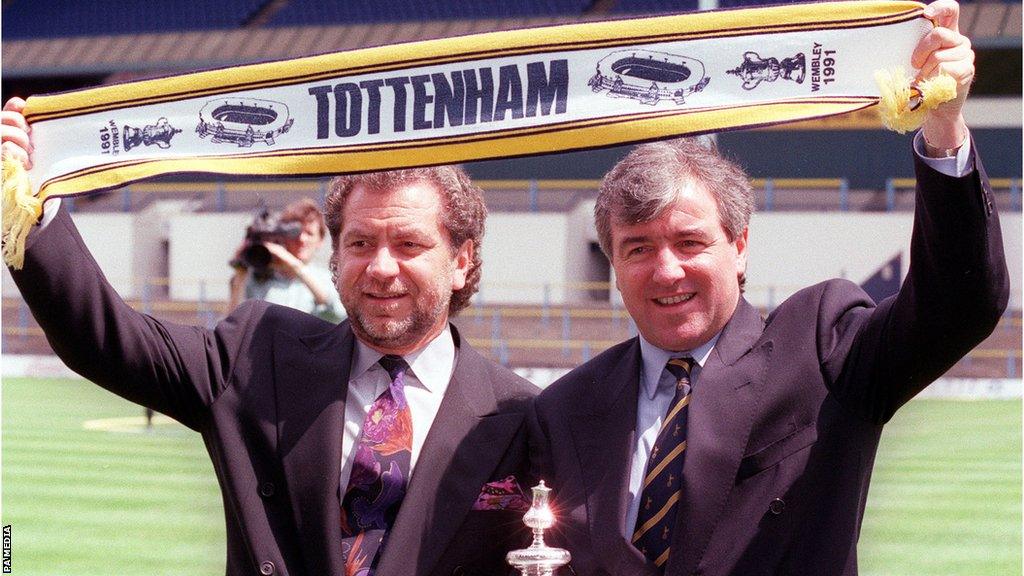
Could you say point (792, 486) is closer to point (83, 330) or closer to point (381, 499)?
point (381, 499)

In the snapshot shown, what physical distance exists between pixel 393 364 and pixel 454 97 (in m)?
0.61

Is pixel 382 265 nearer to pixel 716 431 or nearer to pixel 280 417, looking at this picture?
pixel 280 417

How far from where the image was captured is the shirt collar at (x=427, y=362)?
3.10 m

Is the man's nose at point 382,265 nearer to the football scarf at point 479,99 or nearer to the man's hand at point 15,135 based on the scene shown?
the football scarf at point 479,99

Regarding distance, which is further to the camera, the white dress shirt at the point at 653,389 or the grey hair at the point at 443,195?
the grey hair at the point at 443,195

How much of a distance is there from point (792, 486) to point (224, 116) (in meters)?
1.45

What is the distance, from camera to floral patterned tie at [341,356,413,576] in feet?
9.40

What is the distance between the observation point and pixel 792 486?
8.80 ft

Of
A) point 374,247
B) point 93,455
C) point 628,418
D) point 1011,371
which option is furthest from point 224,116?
point 1011,371

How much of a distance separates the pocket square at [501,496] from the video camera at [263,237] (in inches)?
188

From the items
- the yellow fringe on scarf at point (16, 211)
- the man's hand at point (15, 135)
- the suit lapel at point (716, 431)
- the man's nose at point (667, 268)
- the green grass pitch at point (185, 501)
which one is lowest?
the green grass pitch at point (185, 501)

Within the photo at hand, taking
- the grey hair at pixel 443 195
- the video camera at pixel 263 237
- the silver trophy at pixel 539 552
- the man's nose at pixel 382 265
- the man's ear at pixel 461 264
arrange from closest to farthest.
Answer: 1. the silver trophy at pixel 539 552
2. the man's nose at pixel 382 265
3. the grey hair at pixel 443 195
4. the man's ear at pixel 461 264
5. the video camera at pixel 263 237

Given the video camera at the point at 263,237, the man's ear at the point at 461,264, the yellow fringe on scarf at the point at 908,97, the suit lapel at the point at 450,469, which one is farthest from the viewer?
the video camera at the point at 263,237

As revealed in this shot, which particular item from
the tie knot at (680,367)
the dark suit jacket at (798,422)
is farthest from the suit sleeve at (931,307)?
the tie knot at (680,367)
